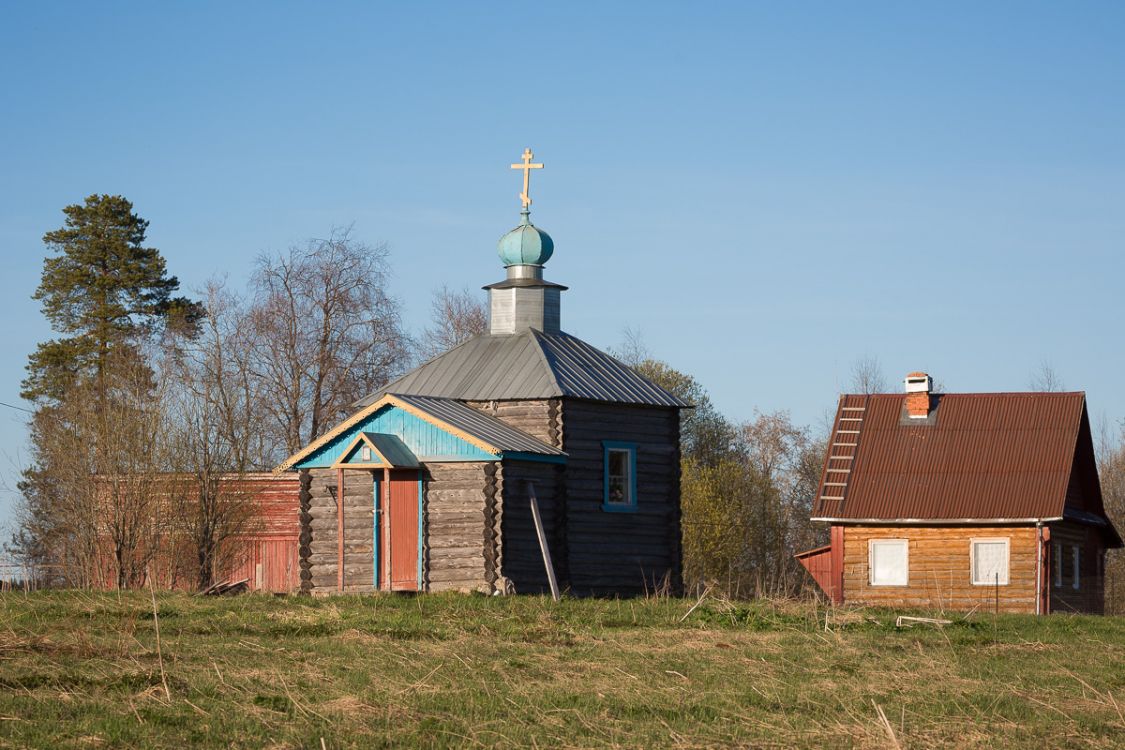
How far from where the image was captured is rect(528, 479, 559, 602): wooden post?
27922mm

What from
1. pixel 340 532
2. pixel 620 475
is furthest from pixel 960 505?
pixel 340 532

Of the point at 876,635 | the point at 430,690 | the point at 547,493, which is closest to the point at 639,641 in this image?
the point at 876,635

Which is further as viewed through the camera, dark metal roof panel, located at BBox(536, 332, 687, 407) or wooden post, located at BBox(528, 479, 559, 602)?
dark metal roof panel, located at BBox(536, 332, 687, 407)

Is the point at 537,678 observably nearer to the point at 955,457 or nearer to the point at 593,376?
the point at 593,376

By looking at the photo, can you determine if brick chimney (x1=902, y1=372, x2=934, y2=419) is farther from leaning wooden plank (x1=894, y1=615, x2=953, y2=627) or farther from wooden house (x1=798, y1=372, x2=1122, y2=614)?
leaning wooden plank (x1=894, y1=615, x2=953, y2=627)

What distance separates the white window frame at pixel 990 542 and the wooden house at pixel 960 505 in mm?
23

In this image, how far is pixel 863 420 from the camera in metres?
38.2

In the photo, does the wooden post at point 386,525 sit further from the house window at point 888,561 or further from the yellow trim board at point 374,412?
the house window at point 888,561

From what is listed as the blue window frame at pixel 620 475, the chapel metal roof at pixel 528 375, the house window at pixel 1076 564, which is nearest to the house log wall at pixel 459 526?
the chapel metal roof at pixel 528 375

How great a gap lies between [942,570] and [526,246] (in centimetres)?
1237

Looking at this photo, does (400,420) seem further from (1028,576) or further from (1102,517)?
(1102,517)

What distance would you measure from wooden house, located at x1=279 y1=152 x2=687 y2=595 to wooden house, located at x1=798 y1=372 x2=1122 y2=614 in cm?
566

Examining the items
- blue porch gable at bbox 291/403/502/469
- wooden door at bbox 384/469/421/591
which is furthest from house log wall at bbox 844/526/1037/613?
wooden door at bbox 384/469/421/591

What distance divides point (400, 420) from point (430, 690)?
1569 cm
